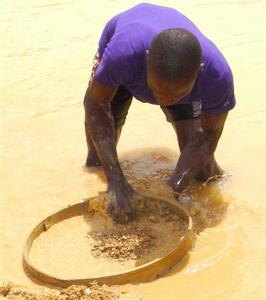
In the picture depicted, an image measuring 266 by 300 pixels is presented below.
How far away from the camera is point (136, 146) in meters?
5.19

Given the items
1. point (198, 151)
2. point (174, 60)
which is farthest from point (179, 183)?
point (174, 60)

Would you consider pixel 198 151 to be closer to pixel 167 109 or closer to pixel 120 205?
pixel 167 109

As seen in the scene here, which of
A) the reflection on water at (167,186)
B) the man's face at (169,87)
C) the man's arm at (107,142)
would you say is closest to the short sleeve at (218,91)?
the man's face at (169,87)

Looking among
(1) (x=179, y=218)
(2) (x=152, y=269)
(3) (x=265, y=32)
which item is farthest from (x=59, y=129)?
(3) (x=265, y=32)

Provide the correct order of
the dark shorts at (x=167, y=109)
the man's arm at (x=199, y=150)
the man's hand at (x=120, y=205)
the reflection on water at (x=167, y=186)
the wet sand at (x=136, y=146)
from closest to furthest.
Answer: the wet sand at (x=136, y=146), the man's hand at (x=120, y=205), the man's arm at (x=199, y=150), the reflection on water at (x=167, y=186), the dark shorts at (x=167, y=109)

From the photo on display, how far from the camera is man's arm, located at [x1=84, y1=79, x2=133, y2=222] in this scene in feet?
12.5

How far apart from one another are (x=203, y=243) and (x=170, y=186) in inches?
23.8

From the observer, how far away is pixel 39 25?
825 cm

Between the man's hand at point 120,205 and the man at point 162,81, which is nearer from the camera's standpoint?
the man at point 162,81

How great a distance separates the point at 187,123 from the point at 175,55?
1.21 metres

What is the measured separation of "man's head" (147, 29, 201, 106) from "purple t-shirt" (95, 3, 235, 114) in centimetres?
29

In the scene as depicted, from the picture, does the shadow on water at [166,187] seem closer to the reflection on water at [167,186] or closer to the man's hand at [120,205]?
the reflection on water at [167,186]

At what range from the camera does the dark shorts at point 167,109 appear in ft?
14.4

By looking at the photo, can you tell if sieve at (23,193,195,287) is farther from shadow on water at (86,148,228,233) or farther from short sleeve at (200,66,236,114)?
short sleeve at (200,66,236,114)
